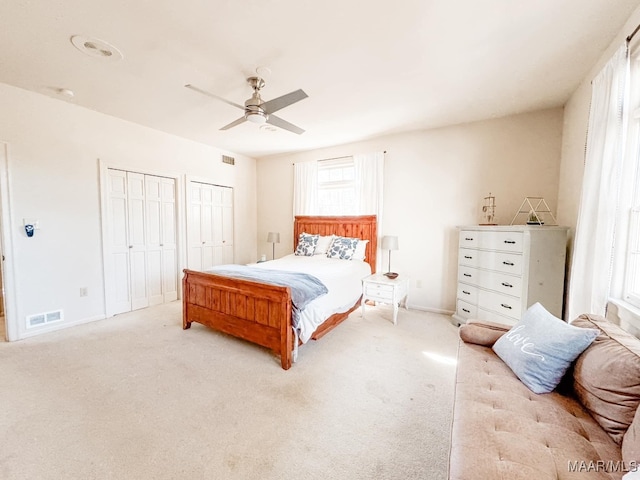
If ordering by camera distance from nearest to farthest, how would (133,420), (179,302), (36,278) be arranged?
(133,420) < (36,278) < (179,302)

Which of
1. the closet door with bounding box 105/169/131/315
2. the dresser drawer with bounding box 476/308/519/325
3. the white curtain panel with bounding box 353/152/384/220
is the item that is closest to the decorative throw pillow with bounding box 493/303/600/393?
the dresser drawer with bounding box 476/308/519/325

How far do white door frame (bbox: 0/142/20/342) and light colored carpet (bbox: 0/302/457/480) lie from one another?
22 centimetres

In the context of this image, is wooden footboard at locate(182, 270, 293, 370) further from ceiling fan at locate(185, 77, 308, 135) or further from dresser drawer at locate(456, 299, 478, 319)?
dresser drawer at locate(456, 299, 478, 319)

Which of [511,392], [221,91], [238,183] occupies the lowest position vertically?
[511,392]

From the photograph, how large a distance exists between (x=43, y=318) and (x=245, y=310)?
8.28 ft

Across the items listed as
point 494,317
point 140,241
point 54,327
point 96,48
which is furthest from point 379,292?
point 54,327

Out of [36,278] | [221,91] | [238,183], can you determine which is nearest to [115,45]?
[221,91]

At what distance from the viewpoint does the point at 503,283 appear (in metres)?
2.87

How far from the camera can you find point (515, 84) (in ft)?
8.63

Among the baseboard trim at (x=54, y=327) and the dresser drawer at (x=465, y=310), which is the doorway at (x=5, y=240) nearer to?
the baseboard trim at (x=54, y=327)

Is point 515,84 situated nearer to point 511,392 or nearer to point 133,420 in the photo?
point 511,392

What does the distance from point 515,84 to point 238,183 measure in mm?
4608

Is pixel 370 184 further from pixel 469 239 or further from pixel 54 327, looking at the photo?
pixel 54 327

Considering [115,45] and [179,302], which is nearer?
[115,45]
